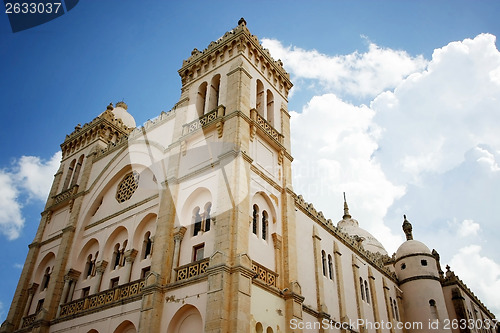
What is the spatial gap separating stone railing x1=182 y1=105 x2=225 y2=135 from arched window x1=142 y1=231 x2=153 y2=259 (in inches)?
220

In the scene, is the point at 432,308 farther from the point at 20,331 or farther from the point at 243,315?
the point at 20,331

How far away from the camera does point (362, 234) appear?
44500 millimetres

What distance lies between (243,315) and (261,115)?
11.4m

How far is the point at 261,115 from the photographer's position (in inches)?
912

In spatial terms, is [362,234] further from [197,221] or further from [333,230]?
[197,221]

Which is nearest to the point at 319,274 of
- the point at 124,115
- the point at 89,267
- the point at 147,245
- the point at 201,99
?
the point at 147,245

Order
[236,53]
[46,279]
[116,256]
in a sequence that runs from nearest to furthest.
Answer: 1. [116,256]
2. [236,53]
3. [46,279]

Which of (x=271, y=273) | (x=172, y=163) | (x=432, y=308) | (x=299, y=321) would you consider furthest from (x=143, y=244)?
(x=432, y=308)

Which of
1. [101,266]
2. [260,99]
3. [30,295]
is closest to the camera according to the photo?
[101,266]

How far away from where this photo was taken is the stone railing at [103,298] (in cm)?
1900

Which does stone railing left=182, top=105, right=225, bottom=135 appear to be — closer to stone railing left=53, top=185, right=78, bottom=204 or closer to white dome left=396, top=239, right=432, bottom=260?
stone railing left=53, top=185, right=78, bottom=204

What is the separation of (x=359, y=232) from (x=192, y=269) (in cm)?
3096

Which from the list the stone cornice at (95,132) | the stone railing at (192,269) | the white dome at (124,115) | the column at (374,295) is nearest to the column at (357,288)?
the column at (374,295)

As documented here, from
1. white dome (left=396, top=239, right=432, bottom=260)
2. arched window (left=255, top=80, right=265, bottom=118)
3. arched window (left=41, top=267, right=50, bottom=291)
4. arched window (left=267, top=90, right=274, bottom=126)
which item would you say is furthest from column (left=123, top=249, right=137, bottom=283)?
white dome (left=396, top=239, right=432, bottom=260)
